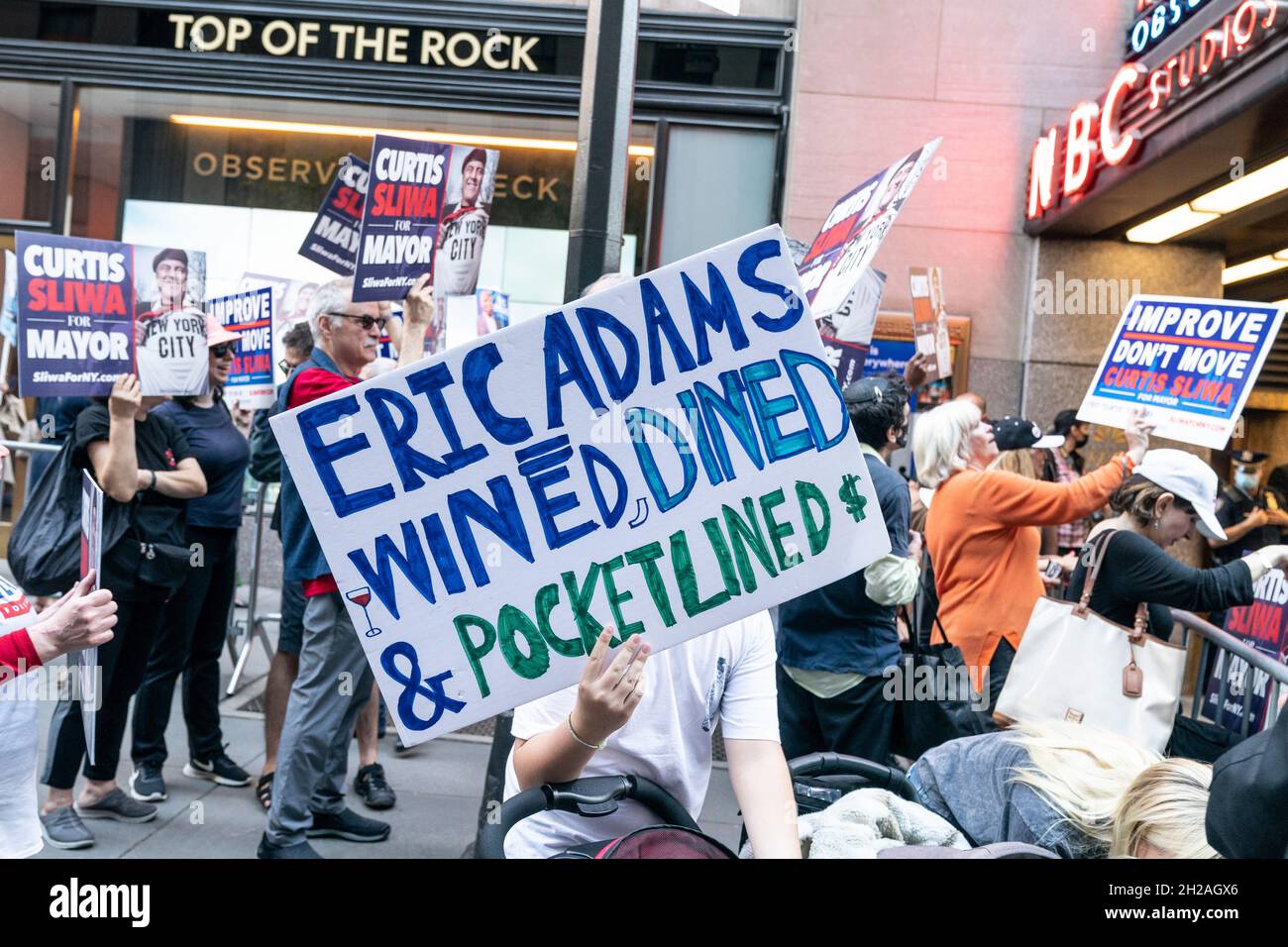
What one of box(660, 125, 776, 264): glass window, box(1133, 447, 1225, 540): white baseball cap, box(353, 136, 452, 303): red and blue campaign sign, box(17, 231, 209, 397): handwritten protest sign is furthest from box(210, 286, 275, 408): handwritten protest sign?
box(1133, 447, 1225, 540): white baseball cap

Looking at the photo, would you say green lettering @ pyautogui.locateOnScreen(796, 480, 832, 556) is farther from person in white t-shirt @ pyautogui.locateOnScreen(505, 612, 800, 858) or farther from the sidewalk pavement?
the sidewalk pavement

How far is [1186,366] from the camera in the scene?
5168mm

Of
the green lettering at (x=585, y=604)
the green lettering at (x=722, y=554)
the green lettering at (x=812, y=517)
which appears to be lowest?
the green lettering at (x=585, y=604)

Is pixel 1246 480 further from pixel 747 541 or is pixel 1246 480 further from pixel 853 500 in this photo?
pixel 747 541

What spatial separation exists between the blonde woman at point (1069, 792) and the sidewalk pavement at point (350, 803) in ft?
8.00

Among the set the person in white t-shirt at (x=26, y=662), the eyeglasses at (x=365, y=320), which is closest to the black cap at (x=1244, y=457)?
the eyeglasses at (x=365, y=320)

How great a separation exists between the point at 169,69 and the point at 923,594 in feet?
24.7

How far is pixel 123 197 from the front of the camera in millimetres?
10266

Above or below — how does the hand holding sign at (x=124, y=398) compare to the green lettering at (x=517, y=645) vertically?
above

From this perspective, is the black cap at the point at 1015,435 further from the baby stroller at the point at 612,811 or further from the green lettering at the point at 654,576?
the baby stroller at the point at 612,811

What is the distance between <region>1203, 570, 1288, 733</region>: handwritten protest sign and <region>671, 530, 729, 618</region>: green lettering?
3137 millimetres

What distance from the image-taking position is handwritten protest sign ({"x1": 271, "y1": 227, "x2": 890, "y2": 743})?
7.68 ft

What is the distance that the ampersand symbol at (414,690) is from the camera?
2332mm
